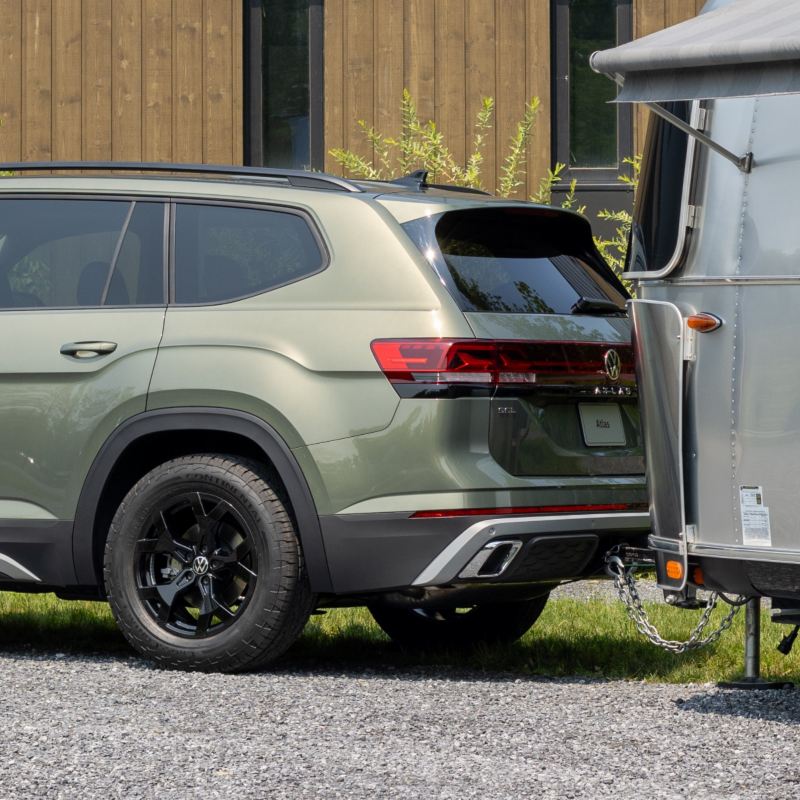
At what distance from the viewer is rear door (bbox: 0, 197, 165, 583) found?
6559 mm

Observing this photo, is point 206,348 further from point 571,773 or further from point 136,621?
point 571,773

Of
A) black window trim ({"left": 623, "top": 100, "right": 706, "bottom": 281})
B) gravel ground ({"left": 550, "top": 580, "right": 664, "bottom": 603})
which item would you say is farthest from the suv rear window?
gravel ground ({"left": 550, "top": 580, "right": 664, "bottom": 603})

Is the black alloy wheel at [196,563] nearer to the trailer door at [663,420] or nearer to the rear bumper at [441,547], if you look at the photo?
the rear bumper at [441,547]

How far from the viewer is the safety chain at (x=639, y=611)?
236 inches

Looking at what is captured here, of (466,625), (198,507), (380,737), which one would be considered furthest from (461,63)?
(380,737)

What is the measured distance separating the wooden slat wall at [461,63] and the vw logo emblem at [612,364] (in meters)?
7.93

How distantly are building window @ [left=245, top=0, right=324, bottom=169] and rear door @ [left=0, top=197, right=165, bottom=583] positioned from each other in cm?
805

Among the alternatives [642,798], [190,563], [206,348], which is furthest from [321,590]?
[642,798]

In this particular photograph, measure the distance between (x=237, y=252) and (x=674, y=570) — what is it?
85.3 inches

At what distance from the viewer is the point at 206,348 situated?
6.41 metres

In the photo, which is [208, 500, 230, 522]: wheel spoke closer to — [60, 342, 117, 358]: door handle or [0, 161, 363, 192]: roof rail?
[60, 342, 117, 358]: door handle

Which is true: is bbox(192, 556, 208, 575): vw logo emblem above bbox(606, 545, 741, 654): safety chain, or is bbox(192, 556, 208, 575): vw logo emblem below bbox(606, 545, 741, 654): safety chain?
above

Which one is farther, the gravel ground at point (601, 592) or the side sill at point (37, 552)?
the gravel ground at point (601, 592)

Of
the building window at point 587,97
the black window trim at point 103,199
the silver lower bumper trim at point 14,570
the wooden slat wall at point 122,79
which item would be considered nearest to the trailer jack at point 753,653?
the black window trim at point 103,199
